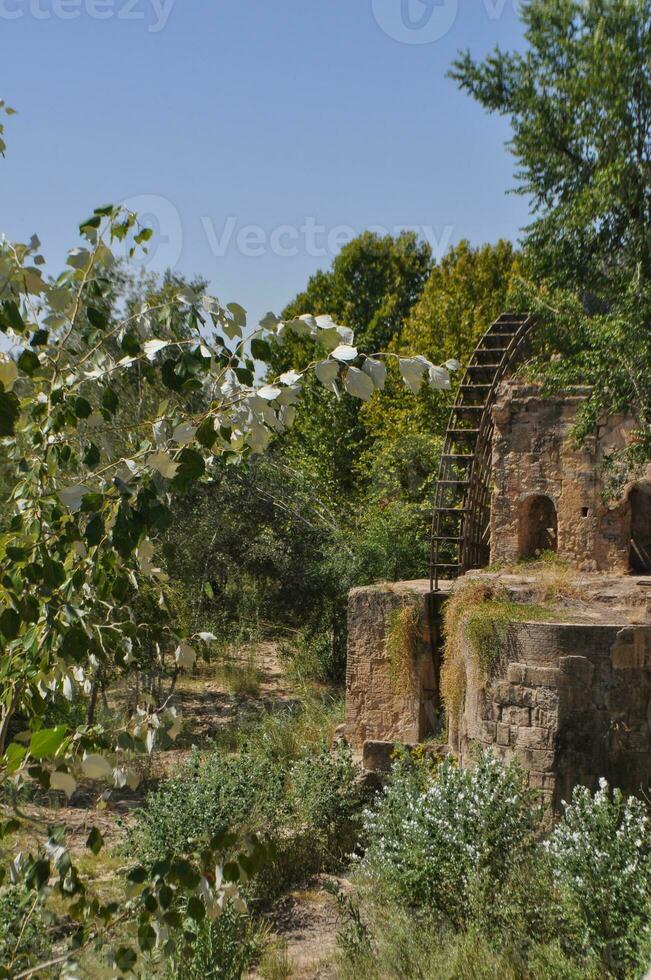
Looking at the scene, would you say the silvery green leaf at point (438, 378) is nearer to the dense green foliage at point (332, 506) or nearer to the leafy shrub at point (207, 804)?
the leafy shrub at point (207, 804)

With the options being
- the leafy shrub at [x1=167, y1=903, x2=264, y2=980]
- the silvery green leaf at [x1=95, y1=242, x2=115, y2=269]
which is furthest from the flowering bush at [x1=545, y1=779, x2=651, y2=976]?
the silvery green leaf at [x1=95, y1=242, x2=115, y2=269]

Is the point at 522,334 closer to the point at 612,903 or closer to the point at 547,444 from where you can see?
the point at 547,444

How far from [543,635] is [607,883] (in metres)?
2.68

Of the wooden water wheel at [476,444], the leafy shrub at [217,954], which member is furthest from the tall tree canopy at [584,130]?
the leafy shrub at [217,954]

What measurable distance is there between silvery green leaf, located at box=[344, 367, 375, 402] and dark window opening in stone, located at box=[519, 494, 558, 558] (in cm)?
1170

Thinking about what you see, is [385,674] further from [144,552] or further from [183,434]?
[183,434]

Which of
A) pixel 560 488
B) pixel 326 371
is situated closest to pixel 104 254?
pixel 326 371

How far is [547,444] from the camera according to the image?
1336 cm

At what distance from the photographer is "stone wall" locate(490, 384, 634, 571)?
13047mm

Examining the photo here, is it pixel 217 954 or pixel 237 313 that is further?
pixel 217 954

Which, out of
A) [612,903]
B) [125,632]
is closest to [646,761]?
[612,903]

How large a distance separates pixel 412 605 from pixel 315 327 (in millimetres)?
9947

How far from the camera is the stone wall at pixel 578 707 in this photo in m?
8.63

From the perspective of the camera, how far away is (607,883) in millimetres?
6535
